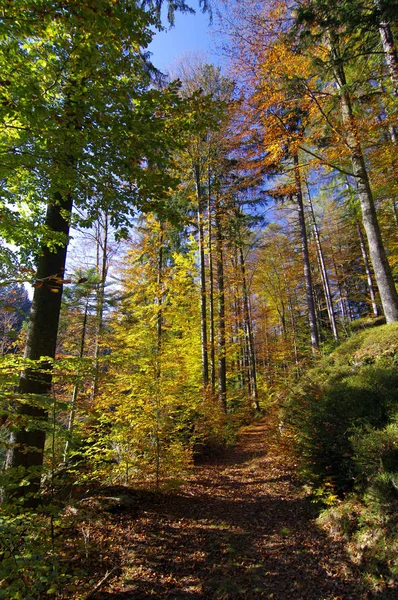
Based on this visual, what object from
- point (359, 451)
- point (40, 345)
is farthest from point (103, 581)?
point (359, 451)

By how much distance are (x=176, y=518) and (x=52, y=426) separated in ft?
10.8

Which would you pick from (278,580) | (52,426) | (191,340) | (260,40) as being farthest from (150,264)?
(278,580)

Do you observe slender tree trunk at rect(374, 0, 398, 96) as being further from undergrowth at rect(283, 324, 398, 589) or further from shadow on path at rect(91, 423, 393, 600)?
shadow on path at rect(91, 423, 393, 600)

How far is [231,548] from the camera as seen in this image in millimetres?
4039

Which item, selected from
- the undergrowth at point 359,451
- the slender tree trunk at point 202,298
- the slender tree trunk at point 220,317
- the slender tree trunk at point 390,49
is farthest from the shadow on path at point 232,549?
the slender tree trunk at point 390,49

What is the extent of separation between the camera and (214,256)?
13953 mm

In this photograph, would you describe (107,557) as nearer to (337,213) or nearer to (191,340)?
(191,340)

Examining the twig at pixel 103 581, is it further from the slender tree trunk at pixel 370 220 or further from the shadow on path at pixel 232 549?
the slender tree trunk at pixel 370 220

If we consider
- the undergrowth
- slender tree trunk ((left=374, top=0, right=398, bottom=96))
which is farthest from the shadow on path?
slender tree trunk ((left=374, top=0, right=398, bottom=96))

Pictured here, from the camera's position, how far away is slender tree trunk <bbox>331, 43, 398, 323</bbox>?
7.56 meters

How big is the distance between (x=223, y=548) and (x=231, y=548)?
0.12 meters

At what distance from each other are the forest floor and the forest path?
12mm

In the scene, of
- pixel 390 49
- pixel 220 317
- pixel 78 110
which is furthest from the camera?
pixel 220 317

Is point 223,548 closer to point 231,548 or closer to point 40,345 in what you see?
point 231,548
